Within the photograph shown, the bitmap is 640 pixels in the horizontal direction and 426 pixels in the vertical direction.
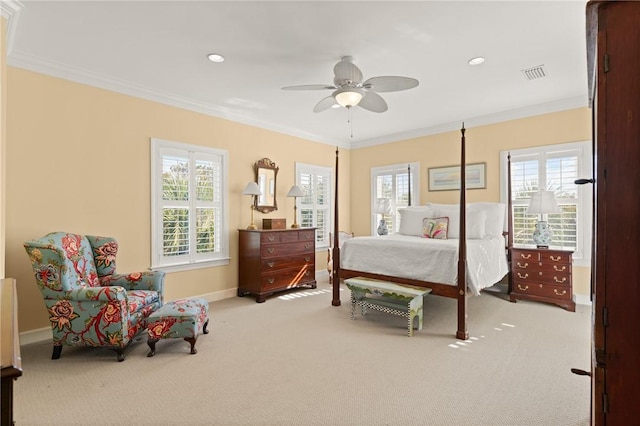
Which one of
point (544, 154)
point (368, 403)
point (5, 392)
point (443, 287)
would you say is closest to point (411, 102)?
point (544, 154)

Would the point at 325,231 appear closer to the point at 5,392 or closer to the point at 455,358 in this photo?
the point at 455,358

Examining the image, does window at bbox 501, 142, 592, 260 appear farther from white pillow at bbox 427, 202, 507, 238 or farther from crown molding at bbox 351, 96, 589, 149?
crown molding at bbox 351, 96, 589, 149

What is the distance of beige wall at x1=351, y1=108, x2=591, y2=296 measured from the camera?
439 centimetres

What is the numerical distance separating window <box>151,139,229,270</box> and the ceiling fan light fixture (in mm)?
2331

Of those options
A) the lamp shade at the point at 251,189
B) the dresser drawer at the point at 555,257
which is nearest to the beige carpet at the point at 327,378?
the dresser drawer at the point at 555,257

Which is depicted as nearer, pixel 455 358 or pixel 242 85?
pixel 455 358

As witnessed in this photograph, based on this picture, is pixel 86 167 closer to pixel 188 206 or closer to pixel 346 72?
pixel 188 206

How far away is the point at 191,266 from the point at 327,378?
2727mm

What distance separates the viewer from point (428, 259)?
11.7 ft

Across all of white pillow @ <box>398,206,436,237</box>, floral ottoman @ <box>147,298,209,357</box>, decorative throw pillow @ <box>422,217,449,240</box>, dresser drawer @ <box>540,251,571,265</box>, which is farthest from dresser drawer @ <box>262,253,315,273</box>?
dresser drawer @ <box>540,251,571,265</box>

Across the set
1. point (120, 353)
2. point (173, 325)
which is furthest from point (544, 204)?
point (120, 353)

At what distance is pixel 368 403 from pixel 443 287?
168 cm

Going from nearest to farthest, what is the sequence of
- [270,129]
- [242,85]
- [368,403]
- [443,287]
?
[368,403]
[443,287]
[242,85]
[270,129]

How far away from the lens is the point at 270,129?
548 centimetres
